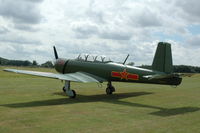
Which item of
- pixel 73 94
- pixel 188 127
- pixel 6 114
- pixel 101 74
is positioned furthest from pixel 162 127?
pixel 101 74

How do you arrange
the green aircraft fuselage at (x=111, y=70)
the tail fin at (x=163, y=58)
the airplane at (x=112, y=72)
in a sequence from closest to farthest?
the airplane at (x=112, y=72), the tail fin at (x=163, y=58), the green aircraft fuselage at (x=111, y=70)

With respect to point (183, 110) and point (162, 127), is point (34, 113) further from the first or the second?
point (183, 110)

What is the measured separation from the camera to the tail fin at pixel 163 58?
12914mm

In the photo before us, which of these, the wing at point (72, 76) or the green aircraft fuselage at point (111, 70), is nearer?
the green aircraft fuselage at point (111, 70)

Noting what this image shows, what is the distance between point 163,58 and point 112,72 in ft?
10.6

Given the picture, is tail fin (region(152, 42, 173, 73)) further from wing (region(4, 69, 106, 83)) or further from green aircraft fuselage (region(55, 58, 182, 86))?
wing (region(4, 69, 106, 83))

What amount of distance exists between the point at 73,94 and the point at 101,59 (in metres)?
3.22

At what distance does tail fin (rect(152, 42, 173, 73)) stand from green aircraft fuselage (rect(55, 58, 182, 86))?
1.00ft

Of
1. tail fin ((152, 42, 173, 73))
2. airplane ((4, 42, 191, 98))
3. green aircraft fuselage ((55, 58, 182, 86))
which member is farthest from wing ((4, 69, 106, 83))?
tail fin ((152, 42, 173, 73))

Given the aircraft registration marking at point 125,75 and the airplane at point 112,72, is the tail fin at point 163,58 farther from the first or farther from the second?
the aircraft registration marking at point 125,75

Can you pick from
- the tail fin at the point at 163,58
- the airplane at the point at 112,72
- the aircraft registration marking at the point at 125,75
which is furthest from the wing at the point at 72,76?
the tail fin at the point at 163,58

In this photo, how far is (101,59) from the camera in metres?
16.3

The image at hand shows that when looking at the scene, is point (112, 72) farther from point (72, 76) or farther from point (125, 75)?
point (72, 76)

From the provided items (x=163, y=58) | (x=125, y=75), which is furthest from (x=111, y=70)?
(x=163, y=58)
